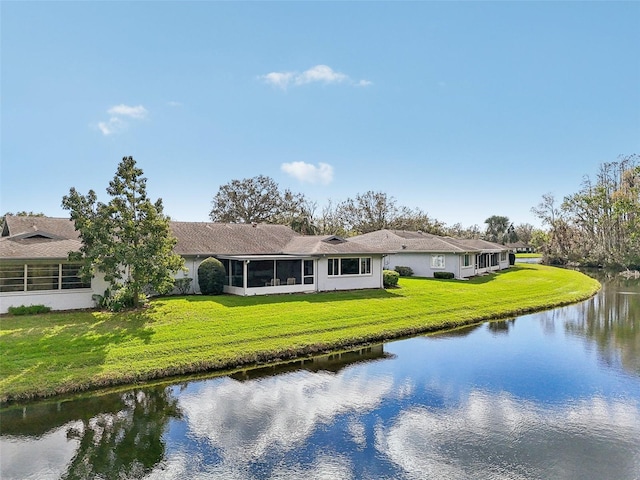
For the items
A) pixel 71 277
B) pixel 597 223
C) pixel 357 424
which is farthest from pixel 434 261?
pixel 597 223

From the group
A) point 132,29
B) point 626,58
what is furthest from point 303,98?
point 626,58

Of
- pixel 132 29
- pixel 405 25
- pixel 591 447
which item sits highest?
pixel 405 25

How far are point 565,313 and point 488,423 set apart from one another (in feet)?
58.1

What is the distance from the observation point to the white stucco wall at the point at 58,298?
1581 cm

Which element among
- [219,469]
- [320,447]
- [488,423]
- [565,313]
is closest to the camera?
[219,469]

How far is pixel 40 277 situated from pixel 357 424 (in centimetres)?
1462

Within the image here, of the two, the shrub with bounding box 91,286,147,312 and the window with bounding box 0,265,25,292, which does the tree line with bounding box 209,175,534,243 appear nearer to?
the shrub with bounding box 91,286,147,312

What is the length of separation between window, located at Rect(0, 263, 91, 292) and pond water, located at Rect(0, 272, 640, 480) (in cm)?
826

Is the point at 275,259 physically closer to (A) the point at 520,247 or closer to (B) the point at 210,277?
(B) the point at 210,277

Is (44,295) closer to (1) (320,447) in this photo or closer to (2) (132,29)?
(2) (132,29)

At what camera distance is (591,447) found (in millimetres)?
7676

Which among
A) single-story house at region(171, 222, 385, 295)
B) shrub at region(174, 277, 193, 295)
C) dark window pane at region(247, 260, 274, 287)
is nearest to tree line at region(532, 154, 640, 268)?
single-story house at region(171, 222, 385, 295)

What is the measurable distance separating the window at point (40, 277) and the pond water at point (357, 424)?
8.26 m

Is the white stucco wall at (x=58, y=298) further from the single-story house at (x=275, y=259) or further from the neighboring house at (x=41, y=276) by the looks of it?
the single-story house at (x=275, y=259)
